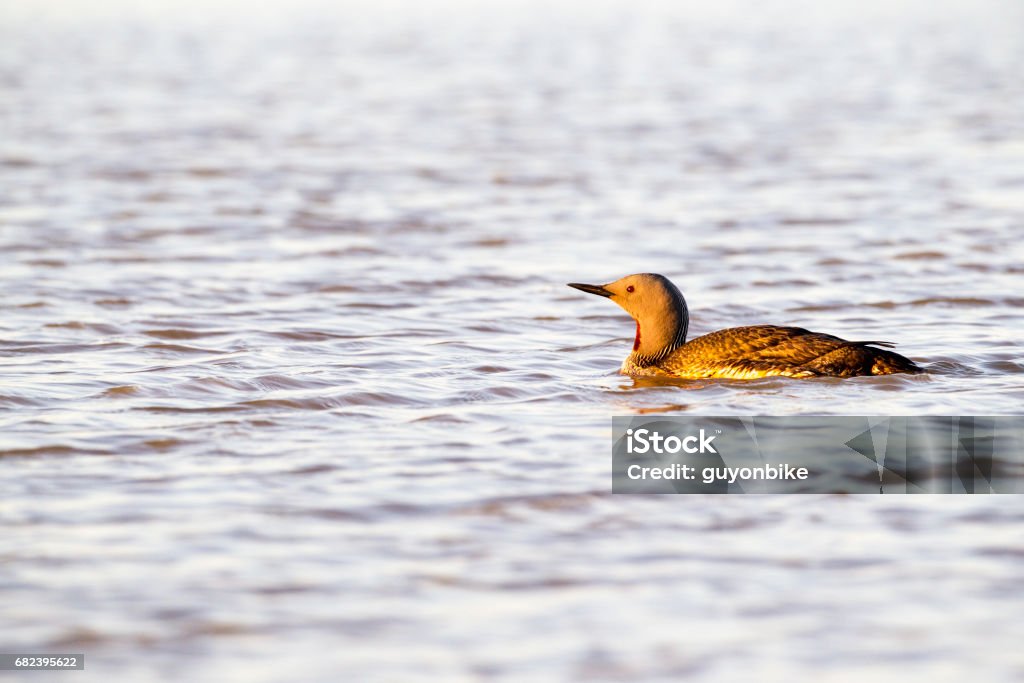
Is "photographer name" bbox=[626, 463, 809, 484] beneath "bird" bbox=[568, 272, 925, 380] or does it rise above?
beneath

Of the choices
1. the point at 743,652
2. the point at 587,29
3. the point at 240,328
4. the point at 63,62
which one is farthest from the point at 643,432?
the point at 587,29

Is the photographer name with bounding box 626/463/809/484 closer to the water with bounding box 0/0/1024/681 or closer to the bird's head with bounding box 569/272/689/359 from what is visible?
the water with bounding box 0/0/1024/681

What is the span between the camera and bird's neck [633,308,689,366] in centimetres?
954

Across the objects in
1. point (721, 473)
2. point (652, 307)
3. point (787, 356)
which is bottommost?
point (721, 473)

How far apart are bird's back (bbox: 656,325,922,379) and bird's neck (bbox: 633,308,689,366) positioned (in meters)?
0.31

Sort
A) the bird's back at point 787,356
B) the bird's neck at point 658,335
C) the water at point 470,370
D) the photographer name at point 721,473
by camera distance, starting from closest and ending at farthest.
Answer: the water at point 470,370
the photographer name at point 721,473
the bird's back at point 787,356
the bird's neck at point 658,335

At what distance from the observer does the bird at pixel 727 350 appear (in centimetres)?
898

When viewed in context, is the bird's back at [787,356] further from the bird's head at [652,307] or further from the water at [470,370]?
the bird's head at [652,307]

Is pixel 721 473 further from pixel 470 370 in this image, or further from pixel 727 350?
pixel 470 370

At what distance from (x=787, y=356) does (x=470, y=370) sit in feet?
5.90

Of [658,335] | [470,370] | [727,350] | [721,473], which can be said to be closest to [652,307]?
[658,335]

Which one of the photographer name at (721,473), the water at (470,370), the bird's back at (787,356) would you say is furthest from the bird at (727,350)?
the photographer name at (721,473)

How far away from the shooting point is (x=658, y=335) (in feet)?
31.4

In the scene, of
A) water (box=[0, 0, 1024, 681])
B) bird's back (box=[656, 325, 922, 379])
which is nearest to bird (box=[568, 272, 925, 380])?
bird's back (box=[656, 325, 922, 379])
